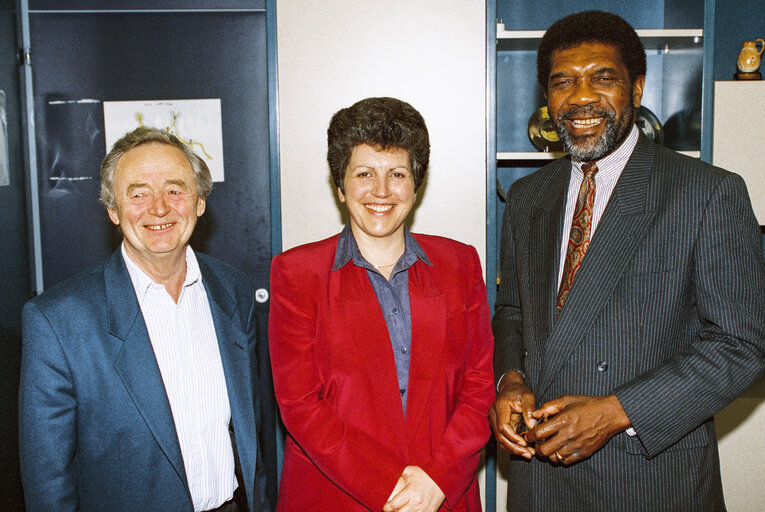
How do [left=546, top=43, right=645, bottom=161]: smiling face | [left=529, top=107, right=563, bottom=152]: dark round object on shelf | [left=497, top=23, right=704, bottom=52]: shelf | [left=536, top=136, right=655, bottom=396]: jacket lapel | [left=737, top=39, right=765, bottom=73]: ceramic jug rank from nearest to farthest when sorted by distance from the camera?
1. [left=536, top=136, right=655, bottom=396]: jacket lapel
2. [left=546, top=43, right=645, bottom=161]: smiling face
3. [left=497, top=23, right=704, bottom=52]: shelf
4. [left=737, top=39, right=765, bottom=73]: ceramic jug
5. [left=529, top=107, right=563, bottom=152]: dark round object on shelf

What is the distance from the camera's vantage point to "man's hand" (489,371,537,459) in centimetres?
151

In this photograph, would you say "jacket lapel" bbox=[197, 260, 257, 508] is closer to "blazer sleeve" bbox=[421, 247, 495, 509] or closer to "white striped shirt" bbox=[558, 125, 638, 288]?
"blazer sleeve" bbox=[421, 247, 495, 509]

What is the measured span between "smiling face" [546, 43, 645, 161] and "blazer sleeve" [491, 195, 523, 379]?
1.16 ft

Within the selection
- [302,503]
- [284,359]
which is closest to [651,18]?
[284,359]

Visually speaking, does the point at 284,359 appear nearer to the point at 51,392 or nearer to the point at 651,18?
the point at 51,392

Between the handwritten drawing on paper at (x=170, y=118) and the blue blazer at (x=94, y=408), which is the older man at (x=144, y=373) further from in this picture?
the handwritten drawing on paper at (x=170, y=118)

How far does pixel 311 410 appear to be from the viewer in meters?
1.53

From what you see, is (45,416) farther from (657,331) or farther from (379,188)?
(657,331)

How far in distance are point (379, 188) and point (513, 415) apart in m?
0.72

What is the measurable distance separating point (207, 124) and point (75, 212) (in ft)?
2.30

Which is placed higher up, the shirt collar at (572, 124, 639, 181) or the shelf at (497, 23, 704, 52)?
the shelf at (497, 23, 704, 52)

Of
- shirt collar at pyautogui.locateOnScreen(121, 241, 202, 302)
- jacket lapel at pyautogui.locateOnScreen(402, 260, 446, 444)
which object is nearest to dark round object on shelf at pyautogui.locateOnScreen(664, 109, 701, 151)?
jacket lapel at pyautogui.locateOnScreen(402, 260, 446, 444)

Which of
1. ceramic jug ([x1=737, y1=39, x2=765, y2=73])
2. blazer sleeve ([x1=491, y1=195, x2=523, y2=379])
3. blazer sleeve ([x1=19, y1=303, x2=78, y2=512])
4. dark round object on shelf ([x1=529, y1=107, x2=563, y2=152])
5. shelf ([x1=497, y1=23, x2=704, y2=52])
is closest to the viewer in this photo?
blazer sleeve ([x1=19, y1=303, x2=78, y2=512])

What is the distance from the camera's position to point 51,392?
1.37 meters
